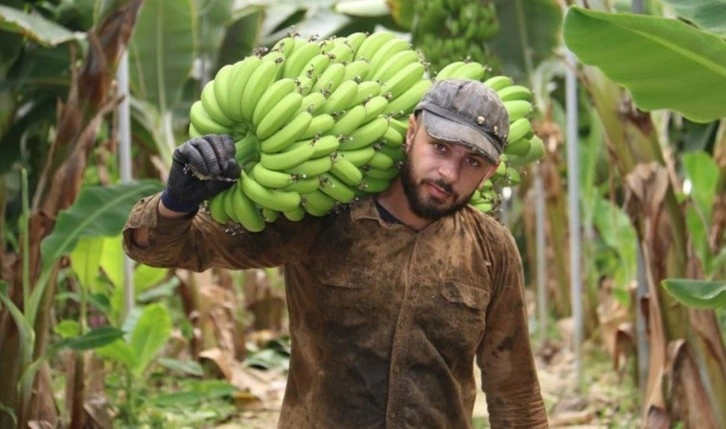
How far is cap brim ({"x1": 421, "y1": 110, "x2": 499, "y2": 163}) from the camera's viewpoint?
2.08 metres

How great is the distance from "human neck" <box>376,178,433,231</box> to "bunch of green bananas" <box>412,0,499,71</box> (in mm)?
2374

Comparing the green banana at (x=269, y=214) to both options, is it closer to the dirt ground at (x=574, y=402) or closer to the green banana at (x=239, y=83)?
the green banana at (x=239, y=83)

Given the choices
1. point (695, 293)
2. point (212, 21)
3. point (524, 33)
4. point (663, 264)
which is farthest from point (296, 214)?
point (212, 21)

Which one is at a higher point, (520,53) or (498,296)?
(520,53)

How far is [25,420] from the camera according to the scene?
3455 mm

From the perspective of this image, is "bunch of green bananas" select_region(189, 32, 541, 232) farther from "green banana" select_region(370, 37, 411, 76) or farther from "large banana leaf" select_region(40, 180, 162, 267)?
"large banana leaf" select_region(40, 180, 162, 267)

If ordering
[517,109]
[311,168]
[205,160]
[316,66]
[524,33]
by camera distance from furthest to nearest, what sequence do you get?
[524,33] → [517,109] → [316,66] → [311,168] → [205,160]

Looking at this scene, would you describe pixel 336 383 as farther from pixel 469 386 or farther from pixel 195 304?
pixel 195 304

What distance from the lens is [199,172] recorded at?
196 cm

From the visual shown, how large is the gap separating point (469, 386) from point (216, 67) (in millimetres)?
3703

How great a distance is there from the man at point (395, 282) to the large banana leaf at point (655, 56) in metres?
0.43

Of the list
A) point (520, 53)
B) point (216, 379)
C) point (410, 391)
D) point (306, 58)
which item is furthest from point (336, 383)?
point (520, 53)

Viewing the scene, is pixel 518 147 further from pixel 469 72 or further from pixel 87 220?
pixel 87 220

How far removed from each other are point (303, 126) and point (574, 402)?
3.10 m
